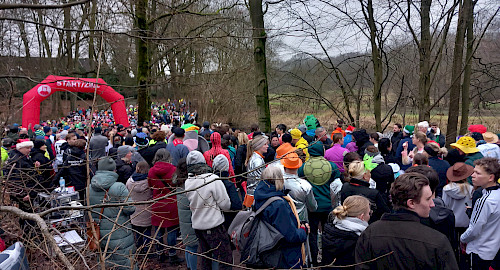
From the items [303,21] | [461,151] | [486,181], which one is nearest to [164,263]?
[486,181]

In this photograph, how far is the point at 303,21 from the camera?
864cm

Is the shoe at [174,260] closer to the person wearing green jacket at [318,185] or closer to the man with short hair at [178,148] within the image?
the man with short hair at [178,148]

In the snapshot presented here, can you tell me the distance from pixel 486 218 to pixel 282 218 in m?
1.87

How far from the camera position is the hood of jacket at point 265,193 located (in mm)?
3158

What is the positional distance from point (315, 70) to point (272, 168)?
275 inches

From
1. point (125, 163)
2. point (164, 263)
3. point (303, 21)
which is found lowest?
point (164, 263)

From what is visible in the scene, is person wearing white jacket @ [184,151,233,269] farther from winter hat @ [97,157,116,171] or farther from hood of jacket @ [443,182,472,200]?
hood of jacket @ [443,182,472,200]

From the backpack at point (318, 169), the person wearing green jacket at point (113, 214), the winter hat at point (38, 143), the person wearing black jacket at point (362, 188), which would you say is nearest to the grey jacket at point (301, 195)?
the backpack at point (318, 169)

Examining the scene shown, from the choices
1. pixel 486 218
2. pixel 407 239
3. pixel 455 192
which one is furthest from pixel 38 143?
pixel 486 218

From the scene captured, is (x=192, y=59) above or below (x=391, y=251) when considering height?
above

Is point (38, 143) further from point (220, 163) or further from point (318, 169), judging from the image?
point (318, 169)

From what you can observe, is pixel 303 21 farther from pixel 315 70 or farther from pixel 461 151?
pixel 461 151

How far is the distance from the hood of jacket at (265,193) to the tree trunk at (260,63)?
5077 millimetres

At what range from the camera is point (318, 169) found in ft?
13.8
